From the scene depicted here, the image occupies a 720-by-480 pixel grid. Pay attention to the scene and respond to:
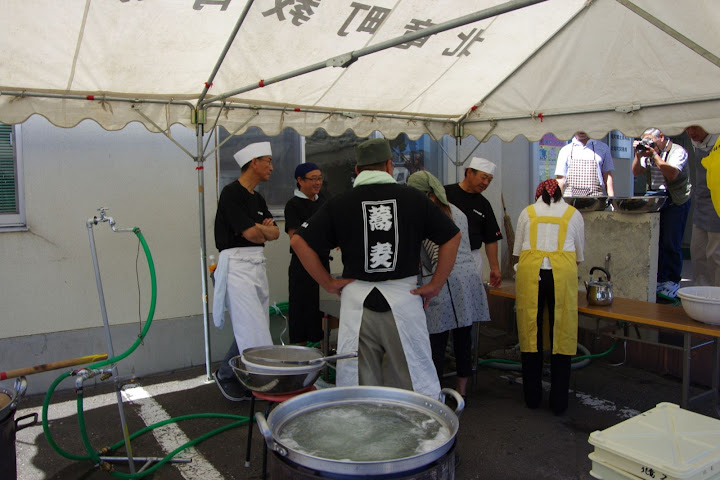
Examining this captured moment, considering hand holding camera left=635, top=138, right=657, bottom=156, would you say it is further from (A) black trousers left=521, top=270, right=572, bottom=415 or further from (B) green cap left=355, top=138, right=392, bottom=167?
(B) green cap left=355, top=138, right=392, bottom=167

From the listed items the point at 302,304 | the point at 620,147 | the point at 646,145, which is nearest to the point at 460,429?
the point at 302,304

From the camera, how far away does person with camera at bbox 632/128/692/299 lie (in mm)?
5795

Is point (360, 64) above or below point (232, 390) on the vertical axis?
above

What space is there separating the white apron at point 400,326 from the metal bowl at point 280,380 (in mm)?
608

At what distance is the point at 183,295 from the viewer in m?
5.35

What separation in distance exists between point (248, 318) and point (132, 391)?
5.03 ft

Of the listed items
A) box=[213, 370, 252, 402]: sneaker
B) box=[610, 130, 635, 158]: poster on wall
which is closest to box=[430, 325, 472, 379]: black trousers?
box=[213, 370, 252, 402]: sneaker

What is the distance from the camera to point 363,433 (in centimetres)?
173

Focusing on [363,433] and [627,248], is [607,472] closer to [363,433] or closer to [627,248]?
[363,433]

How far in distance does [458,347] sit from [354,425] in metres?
2.52

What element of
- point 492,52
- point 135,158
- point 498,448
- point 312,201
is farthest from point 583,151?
point 135,158

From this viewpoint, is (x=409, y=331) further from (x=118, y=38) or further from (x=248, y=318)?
(x=118, y=38)

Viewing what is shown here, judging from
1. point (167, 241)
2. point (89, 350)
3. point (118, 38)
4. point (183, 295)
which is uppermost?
point (118, 38)

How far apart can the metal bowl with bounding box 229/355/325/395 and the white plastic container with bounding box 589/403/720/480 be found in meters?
1.15
